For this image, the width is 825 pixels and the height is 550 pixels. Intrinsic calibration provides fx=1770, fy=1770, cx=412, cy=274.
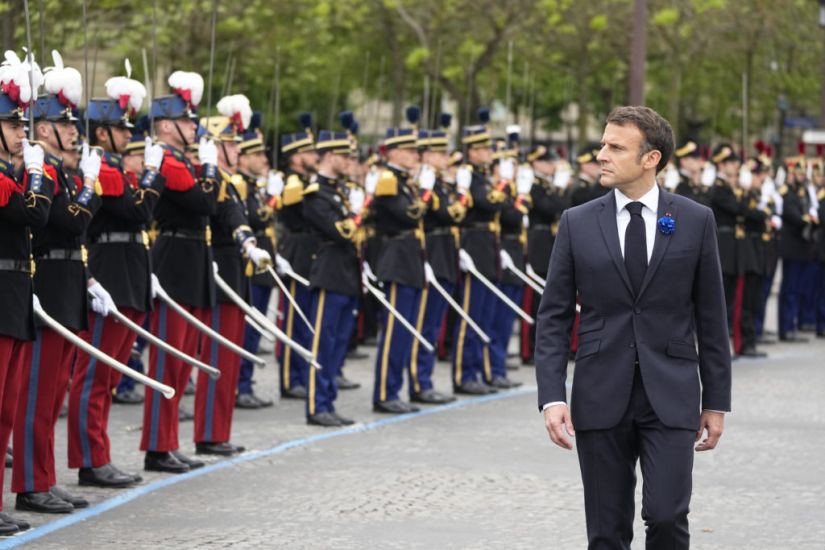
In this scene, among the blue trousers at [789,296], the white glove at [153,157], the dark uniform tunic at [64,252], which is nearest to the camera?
the dark uniform tunic at [64,252]

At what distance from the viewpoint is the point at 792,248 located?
65.0 feet

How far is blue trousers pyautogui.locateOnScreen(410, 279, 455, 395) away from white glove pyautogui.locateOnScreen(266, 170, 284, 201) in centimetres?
183

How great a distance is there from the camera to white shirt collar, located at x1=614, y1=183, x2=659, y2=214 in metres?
5.91

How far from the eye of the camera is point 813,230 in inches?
789

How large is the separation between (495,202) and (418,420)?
2733 millimetres

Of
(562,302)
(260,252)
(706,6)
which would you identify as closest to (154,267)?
(260,252)

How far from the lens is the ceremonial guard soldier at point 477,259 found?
1389cm

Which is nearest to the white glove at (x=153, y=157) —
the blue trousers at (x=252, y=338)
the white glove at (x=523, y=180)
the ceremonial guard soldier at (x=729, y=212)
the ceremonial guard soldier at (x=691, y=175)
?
the blue trousers at (x=252, y=338)

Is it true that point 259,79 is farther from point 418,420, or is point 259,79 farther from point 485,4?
point 418,420

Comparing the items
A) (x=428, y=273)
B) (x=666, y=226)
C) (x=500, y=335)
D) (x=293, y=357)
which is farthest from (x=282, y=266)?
(x=666, y=226)

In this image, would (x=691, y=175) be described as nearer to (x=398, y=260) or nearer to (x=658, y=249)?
(x=398, y=260)

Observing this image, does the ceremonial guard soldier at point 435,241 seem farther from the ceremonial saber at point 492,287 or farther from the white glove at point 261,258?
the white glove at point 261,258

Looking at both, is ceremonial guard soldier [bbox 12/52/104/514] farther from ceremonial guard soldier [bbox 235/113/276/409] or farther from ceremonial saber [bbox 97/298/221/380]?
ceremonial guard soldier [bbox 235/113/276/409]

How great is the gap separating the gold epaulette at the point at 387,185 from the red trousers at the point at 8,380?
470 centimetres
